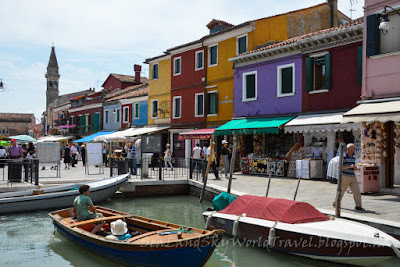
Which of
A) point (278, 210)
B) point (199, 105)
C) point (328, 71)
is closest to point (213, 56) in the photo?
point (199, 105)

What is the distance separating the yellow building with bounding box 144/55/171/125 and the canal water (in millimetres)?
15436

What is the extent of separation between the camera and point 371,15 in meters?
12.8

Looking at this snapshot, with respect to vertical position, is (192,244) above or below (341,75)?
below

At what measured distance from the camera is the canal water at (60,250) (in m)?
7.88

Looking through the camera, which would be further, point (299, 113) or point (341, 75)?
point (299, 113)

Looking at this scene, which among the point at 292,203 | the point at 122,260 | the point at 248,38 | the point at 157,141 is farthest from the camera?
the point at 248,38

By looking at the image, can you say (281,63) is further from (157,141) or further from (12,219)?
(12,219)

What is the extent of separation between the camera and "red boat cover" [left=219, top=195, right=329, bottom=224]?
785cm

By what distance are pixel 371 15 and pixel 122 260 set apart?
35.5ft

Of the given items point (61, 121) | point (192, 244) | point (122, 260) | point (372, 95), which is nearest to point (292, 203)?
point (192, 244)

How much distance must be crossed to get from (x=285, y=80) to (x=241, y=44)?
4538mm

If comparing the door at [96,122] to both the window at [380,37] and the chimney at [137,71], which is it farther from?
the window at [380,37]

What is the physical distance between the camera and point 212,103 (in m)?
23.6

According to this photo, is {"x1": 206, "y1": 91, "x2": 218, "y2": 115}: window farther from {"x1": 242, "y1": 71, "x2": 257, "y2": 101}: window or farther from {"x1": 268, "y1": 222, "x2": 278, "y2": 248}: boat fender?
{"x1": 268, "y1": 222, "x2": 278, "y2": 248}: boat fender
